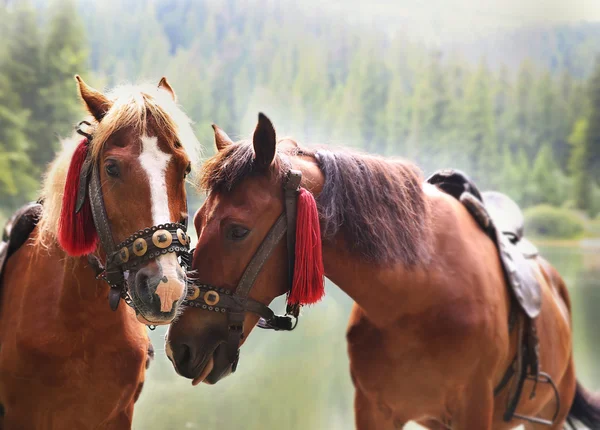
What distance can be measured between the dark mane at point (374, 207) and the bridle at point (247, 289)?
0.38ft

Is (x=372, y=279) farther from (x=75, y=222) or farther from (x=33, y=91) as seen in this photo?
(x=33, y=91)

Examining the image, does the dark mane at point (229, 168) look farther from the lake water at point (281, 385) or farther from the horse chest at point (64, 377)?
the lake water at point (281, 385)

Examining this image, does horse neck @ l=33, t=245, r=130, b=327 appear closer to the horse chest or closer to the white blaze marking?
the horse chest

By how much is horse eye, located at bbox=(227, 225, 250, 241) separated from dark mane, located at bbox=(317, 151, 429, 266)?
22 cm

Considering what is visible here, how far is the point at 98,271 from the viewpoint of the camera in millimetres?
1356

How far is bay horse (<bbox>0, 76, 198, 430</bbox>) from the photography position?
1229mm

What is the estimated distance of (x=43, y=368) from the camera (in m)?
1.41

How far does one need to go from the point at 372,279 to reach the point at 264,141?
489mm

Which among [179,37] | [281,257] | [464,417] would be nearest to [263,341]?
[179,37]

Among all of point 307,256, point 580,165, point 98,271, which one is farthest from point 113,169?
point 580,165

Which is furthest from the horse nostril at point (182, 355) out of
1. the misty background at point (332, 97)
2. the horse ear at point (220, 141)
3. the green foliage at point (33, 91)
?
the green foliage at point (33, 91)

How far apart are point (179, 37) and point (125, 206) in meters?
3.59

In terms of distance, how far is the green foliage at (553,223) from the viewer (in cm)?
498

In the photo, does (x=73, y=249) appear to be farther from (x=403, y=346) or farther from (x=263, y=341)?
(x=263, y=341)
